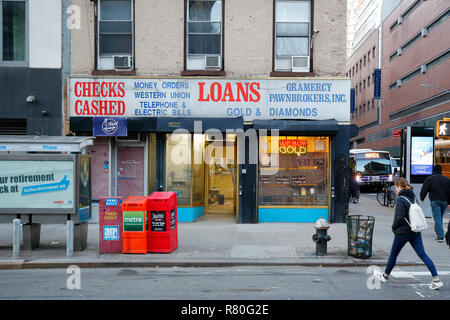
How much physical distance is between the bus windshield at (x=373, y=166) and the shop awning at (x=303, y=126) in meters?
15.1

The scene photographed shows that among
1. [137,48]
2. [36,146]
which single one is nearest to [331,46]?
[137,48]

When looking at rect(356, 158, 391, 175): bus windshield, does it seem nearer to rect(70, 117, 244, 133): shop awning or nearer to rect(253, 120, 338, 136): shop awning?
rect(253, 120, 338, 136): shop awning

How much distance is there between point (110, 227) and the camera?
914cm

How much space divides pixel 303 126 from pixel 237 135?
2.08 m

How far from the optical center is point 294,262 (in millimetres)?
8477

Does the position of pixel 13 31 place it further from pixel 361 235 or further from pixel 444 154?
pixel 444 154

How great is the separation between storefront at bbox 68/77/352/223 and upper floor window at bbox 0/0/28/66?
2.02m

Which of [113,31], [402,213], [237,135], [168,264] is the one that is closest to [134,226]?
[168,264]

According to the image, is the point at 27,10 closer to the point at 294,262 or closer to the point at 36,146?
the point at 36,146

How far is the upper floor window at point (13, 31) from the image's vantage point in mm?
13336

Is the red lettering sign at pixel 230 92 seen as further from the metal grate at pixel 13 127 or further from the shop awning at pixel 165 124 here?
the metal grate at pixel 13 127

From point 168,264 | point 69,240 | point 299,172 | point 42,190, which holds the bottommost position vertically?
point 168,264

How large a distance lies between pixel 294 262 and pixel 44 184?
5929mm

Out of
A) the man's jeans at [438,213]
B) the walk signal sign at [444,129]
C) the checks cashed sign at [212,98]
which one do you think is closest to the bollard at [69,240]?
the checks cashed sign at [212,98]
